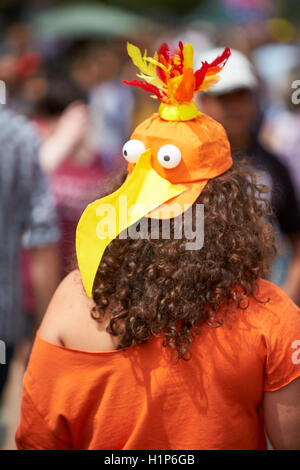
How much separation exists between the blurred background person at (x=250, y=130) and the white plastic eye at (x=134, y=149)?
1.24 meters

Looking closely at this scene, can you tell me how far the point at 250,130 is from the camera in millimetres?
2971

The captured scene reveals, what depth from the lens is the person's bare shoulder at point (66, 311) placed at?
4.93ft

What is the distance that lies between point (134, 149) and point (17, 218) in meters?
1.20

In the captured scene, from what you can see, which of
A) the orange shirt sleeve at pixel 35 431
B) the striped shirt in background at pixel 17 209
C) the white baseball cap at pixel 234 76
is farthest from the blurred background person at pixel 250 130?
the orange shirt sleeve at pixel 35 431

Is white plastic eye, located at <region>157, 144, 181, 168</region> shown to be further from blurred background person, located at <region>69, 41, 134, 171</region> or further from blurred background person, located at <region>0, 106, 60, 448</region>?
blurred background person, located at <region>69, 41, 134, 171</region>

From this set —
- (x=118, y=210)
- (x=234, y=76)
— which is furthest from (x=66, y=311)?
(x=234, y=76)

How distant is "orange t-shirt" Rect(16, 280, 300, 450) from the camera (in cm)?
144

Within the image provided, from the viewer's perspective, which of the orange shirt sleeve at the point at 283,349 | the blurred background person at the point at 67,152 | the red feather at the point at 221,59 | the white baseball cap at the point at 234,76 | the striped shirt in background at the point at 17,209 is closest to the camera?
the orange shirt sleeve at the point at 283,349

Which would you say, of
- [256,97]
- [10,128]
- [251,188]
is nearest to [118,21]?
[256,97]

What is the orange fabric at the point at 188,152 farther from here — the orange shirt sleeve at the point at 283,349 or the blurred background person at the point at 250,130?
the blurred background person at the point at 250,130

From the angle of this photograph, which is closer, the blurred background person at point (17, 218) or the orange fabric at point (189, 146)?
the orange fabric at point (189, 146)

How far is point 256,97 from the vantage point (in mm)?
3076
